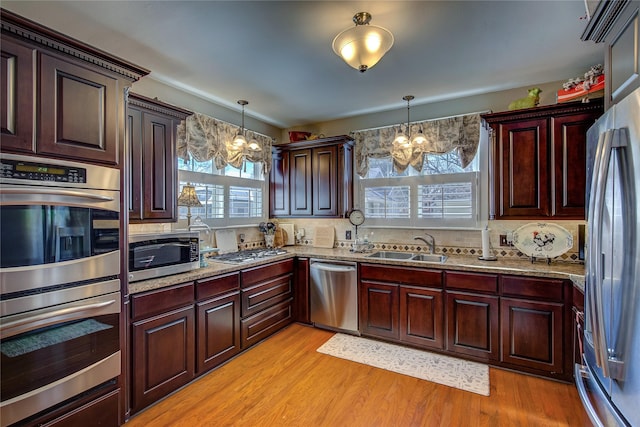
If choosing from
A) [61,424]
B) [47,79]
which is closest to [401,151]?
[47,79]

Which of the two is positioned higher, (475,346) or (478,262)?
(478,262)

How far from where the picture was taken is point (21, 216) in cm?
142

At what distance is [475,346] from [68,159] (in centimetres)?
334

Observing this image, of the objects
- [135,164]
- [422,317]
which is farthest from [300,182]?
[422,317]

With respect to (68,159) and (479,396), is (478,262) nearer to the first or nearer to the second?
(479,396)

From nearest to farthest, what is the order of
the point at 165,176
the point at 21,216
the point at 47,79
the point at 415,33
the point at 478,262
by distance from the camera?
1. the point at 21,216
2. the point at 47,79
3. the point at 415,33
4. the point at 165,176
5. the point at 478,262

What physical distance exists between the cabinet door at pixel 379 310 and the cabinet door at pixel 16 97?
9.34ft

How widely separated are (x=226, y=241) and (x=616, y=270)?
329 cm

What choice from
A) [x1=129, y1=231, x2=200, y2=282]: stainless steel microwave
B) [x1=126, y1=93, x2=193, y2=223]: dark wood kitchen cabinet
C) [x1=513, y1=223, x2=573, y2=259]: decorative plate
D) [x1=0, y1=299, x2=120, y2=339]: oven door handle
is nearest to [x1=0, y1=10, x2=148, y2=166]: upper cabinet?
[x1=126, y1=93, x2=193, y2=223]: dark wood kitchen cabinet

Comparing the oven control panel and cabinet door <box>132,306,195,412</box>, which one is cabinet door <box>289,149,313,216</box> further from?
the oven control panel

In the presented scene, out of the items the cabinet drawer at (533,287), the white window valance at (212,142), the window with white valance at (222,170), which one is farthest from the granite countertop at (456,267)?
the white window valance at (212,142)

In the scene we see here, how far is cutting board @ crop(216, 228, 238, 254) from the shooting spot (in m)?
3.46

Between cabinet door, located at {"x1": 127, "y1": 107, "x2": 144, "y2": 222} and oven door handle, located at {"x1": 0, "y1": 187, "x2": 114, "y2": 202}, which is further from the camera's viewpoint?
cabinet door, located at {"x1": 127, "y1": 107, "x2": 144, "y2": 222}

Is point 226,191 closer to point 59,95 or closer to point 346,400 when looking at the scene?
point 59,95
